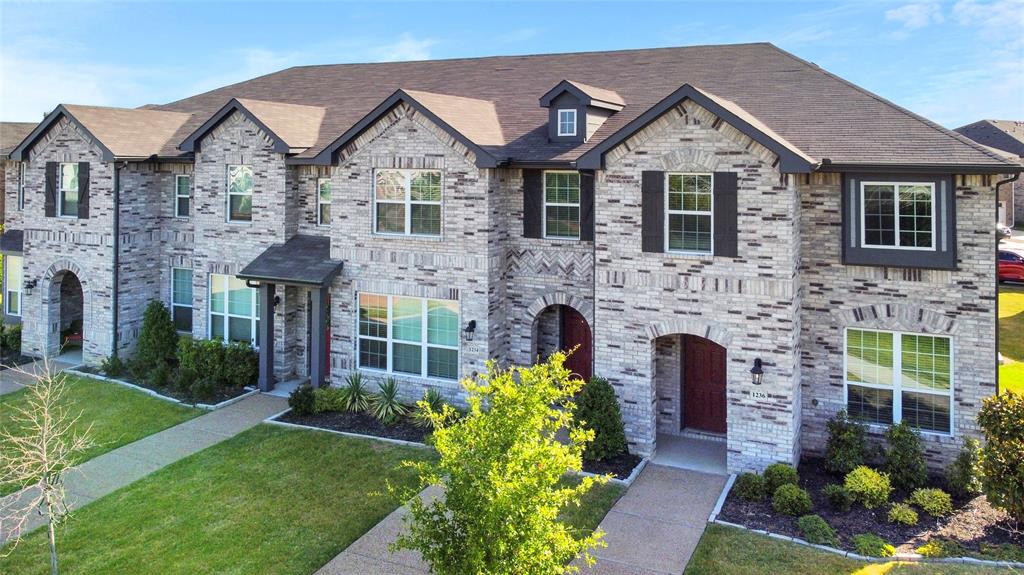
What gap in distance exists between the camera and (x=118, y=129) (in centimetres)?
2217

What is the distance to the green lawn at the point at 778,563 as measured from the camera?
10516 mm

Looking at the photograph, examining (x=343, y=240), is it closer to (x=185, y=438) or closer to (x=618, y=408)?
(x=185, y=438)

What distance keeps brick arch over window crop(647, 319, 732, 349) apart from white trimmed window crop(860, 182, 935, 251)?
331 cm

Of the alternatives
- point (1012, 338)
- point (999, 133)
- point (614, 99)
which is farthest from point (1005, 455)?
point (999, 133)

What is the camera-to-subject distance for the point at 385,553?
1123 centimetres

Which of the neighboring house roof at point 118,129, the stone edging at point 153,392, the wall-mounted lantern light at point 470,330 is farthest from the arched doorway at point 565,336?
the neighboring house roof at point 118,129

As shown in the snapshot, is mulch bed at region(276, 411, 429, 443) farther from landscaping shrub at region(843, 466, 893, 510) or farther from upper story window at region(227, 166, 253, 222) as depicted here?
landscaping shrub at region(843, 466, 893, 510)

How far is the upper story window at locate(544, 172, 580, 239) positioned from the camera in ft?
55.5

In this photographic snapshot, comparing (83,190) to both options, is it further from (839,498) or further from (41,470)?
(839,498)

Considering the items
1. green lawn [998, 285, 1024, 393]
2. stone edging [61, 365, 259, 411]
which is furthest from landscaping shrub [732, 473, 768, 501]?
stone edging [61, 365, 259, 411]

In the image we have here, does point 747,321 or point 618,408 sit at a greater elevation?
point 747,321

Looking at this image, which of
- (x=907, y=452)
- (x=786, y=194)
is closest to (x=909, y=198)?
(x=786, y=194)

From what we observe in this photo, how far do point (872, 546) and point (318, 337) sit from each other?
503 inches

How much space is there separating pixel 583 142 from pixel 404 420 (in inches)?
300
